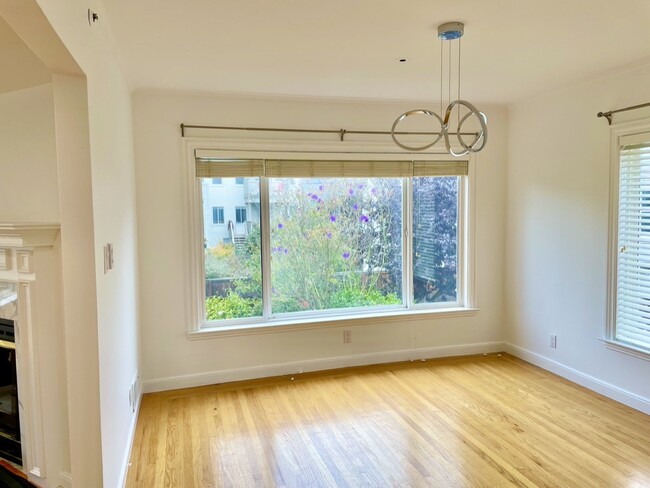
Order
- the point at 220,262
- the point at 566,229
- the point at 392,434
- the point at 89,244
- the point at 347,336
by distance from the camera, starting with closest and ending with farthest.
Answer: the point at 89,244 < the point at 392,434 < the point at 566,229 < the point at 220,262 < the point at 347,336

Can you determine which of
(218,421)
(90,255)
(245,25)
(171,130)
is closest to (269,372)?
(218,421)

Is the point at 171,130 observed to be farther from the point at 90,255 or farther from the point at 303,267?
the point at 90,255

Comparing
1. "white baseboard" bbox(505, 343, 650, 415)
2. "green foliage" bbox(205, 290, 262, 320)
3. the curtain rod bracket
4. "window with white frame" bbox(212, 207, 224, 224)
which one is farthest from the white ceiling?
"white baseboard" bbox(505, 343, 650, 415)

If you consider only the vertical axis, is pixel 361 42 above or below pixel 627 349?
above

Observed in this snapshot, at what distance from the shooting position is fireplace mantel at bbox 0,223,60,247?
202 cm

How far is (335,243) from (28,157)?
2507 mm

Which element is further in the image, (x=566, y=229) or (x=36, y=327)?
(x=566, y=229)

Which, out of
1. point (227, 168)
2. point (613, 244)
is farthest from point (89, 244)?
point (613, 244)

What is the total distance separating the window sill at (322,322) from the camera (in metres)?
3.85

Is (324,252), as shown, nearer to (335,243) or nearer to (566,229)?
(335,243)

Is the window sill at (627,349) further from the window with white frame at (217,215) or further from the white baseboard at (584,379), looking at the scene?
the window with white frame at (217,215)

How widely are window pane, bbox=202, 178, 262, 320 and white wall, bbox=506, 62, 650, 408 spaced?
2515 millimetres

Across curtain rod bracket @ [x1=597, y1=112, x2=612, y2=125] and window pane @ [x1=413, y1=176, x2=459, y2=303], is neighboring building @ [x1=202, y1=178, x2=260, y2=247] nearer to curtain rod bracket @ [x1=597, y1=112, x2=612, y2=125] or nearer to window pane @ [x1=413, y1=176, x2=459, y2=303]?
window pane @ [x1=413, y1=176, x2=459, y2=303]

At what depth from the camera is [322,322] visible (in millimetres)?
4090
